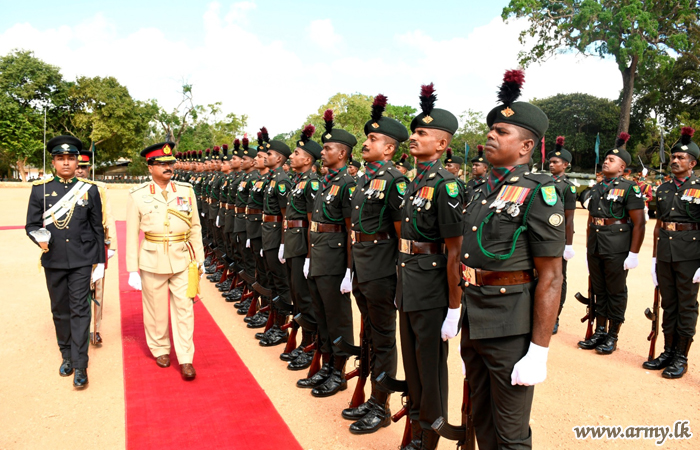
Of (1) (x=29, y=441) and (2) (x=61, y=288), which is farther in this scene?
(2) (x=61, y=288)

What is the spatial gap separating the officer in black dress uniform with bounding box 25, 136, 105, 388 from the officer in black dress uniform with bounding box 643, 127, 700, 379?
5655 mm

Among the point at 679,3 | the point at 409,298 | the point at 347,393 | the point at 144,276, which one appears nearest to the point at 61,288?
the point at 144,276

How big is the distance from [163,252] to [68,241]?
0.87 metres

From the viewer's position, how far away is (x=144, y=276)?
16.7 ft

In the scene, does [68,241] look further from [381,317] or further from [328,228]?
[381,317]

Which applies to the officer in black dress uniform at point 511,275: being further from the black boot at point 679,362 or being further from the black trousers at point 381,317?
the black boot at point 679,362

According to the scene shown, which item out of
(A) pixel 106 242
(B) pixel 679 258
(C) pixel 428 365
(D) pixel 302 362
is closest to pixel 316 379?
(D) pixel 302 362

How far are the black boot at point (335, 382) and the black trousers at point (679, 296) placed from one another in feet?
11.1

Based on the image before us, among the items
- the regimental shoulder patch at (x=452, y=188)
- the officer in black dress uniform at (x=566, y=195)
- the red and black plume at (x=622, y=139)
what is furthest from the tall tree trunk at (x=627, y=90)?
the regimental shoulder patch at (x=452, y=188)

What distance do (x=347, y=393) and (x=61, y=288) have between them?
2.95m

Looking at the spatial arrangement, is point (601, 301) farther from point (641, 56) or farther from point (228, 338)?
point (641, 56)

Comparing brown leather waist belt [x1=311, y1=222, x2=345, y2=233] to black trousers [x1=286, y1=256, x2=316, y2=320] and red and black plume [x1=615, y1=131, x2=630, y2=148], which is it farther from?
red and black plume [x1=615, y1=131, x2=630, y2=148]

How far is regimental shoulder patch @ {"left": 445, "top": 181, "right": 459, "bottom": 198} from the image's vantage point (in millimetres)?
3135

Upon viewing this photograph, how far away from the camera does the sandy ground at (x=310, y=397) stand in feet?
12.1
